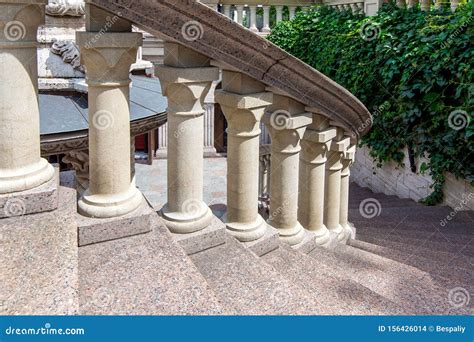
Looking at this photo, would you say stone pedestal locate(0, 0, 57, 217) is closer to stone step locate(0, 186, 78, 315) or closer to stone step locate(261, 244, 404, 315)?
Result: stone step locate(0, 186, 78, 315)

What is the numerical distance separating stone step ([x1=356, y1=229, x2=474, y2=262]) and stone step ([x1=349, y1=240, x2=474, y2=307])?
0.17 m

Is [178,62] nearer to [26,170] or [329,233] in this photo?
[26,170]

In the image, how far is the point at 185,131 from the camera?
2582mm

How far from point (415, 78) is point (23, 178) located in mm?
6247

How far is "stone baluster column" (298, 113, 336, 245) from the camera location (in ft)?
12.8

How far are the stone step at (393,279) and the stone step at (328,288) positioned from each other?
0.16 metres

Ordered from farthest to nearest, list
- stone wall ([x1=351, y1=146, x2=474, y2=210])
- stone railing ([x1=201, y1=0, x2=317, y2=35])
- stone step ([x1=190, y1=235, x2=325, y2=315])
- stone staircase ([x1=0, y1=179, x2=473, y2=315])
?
stone railing ([x1=201, y1=0, x2=317, y2=35]) → stone wall ([x1=351, y1=146, x2=474, y2=210]) → stone step ([x1=190, y1=235, x2=325, y2=315]) → stone staircase ([x1=0, y1=179, x2=473, y2=315])

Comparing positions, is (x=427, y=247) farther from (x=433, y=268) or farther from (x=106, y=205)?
(x=106, y=205)

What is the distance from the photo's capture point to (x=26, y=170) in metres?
2.36

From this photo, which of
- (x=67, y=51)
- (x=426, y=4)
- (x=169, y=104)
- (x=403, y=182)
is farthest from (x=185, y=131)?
(x=403, y=182)

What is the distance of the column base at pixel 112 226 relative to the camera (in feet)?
7.80

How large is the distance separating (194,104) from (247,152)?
0.53 metres

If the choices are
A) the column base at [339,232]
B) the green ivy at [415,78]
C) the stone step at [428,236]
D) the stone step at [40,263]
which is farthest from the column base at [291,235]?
the green ivy at [415,78]

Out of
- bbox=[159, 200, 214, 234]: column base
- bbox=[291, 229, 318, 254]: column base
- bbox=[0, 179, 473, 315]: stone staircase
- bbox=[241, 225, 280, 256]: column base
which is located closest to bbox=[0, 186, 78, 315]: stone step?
bbox=[0, 179, 473, 315]: stone staircase
